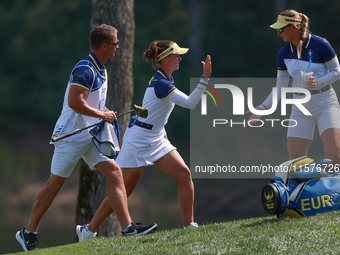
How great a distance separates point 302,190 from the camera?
586 cm

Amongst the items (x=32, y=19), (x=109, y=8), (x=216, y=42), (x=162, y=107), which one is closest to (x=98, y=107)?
(x=162, y=107)

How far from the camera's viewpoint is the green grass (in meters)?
4.98

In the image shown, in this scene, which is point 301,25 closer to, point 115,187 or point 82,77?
point 82,77

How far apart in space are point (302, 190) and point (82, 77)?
2.19m

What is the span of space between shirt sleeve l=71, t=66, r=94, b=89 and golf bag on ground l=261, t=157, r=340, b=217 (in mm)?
1850

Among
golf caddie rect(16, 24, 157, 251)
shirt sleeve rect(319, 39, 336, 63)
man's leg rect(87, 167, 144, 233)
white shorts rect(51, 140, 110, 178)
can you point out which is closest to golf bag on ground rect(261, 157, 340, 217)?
shirt sleeve rect(319, 39, 336, 63)

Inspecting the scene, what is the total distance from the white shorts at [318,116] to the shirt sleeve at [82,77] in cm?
206

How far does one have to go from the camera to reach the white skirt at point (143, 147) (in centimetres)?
627

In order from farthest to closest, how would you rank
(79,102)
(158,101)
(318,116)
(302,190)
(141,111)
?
(318,116) < (158,101) < (141,111) < (302,190) < (79,102)

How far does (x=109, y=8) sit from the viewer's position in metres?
9.15

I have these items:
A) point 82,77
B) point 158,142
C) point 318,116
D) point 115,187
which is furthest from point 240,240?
point 82,77

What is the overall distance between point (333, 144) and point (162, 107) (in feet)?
5.44

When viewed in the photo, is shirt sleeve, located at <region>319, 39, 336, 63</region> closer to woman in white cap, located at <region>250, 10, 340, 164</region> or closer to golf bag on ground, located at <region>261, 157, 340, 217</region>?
woman in white cap, located at <region>250, 10, 340, 164</region>

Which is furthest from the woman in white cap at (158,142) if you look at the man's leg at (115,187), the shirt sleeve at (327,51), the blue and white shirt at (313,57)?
the shirt sleeve at (327,51)
